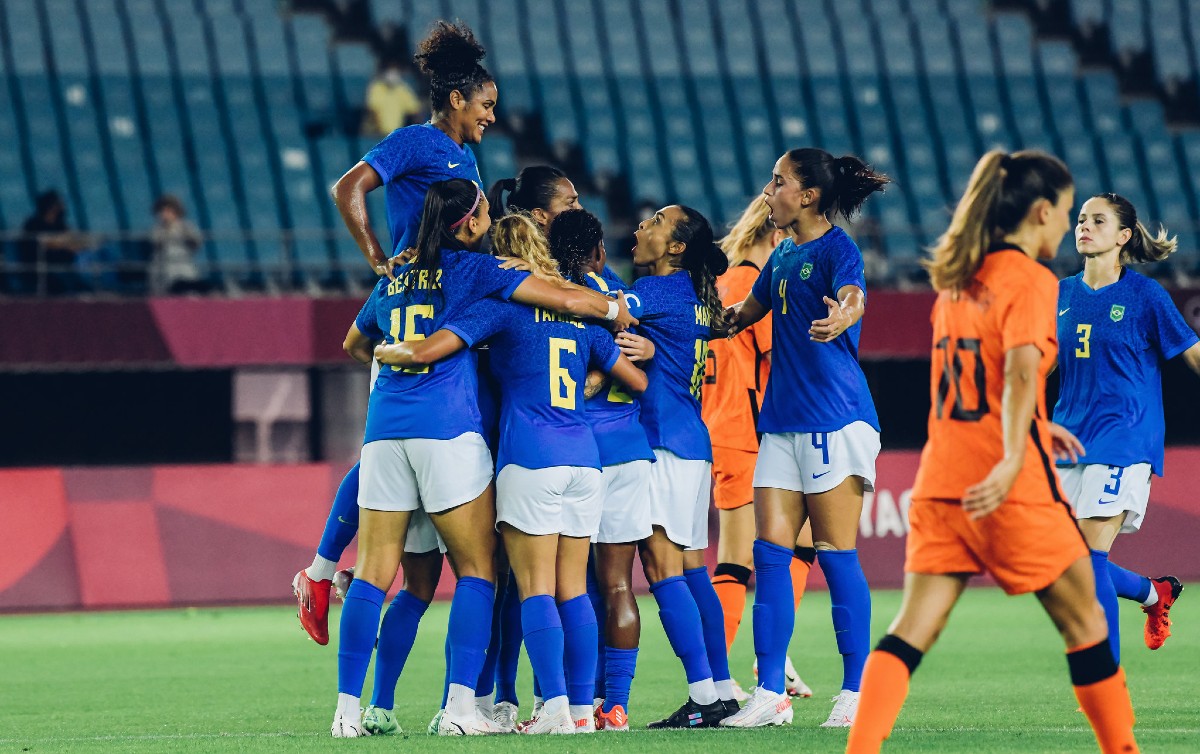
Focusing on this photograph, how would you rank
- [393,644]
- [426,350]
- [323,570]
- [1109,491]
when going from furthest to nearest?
[1109,491], [323,570], [393,644], [426,350]

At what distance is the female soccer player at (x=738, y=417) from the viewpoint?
7.77 metres

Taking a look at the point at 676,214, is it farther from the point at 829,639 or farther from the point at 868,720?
the point at 829,639

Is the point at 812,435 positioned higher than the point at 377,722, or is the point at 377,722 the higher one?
the point at 812,435

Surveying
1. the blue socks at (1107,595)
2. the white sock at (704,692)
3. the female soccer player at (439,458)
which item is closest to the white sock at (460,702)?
the female soccer player at (439,458)

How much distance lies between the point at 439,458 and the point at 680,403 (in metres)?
1.14

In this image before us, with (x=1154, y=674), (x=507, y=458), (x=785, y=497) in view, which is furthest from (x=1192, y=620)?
(x=507, y=458)

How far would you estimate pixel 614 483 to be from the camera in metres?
6.58

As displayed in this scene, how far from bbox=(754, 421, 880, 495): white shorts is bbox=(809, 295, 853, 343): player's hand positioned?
483 millimetres

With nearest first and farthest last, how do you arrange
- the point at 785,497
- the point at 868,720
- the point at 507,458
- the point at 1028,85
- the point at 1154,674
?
the point at 868,720 < the point at 507,458 < the point at 785,497 < the point at 1154,674 < the point at 1028,85

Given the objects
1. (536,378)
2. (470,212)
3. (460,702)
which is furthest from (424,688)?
(470,212)

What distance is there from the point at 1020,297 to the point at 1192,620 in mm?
7378

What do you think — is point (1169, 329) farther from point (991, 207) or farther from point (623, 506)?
point (991, 207)

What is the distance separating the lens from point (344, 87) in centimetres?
1986

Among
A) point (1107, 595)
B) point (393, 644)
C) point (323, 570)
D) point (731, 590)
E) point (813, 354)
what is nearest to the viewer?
point (393, 644)
